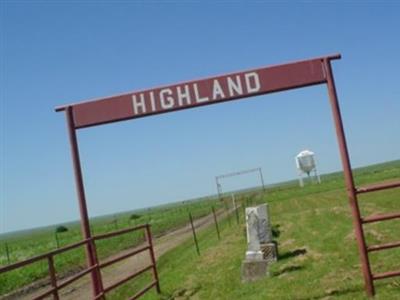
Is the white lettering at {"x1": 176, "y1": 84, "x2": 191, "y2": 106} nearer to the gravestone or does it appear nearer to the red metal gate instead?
the red metal gate

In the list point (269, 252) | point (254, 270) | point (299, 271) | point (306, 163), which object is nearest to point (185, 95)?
point (254, 270)

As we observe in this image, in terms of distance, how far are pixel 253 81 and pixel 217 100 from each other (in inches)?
23.6

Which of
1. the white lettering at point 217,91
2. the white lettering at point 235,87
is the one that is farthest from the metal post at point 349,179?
the white lettering at point 217,91

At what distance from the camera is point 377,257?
10852 millimetres

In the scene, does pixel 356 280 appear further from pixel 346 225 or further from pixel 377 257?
pixel 346 225

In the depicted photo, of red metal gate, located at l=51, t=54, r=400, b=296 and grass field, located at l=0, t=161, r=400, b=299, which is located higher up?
red metal gate, located at l=51, t=54, r=400, b=296

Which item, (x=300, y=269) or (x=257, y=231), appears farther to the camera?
(x=257, y=231)

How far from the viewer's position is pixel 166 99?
349 inches

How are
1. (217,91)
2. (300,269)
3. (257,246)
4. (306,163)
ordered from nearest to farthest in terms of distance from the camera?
(217,91) → (300,269) → (257,246) → (306,163)

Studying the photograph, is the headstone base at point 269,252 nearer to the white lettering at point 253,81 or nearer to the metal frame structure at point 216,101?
the metal frame structure at point 216,101

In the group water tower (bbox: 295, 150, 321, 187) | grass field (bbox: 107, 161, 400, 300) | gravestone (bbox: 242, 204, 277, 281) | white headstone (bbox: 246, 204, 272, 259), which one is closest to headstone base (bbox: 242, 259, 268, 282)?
gravestone (bbox: 242, 204, 277, 281)

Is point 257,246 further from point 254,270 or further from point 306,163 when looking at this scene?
point 306,163

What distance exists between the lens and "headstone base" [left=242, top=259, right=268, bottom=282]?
11.1 meters

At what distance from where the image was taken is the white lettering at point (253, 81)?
8.58 meters
